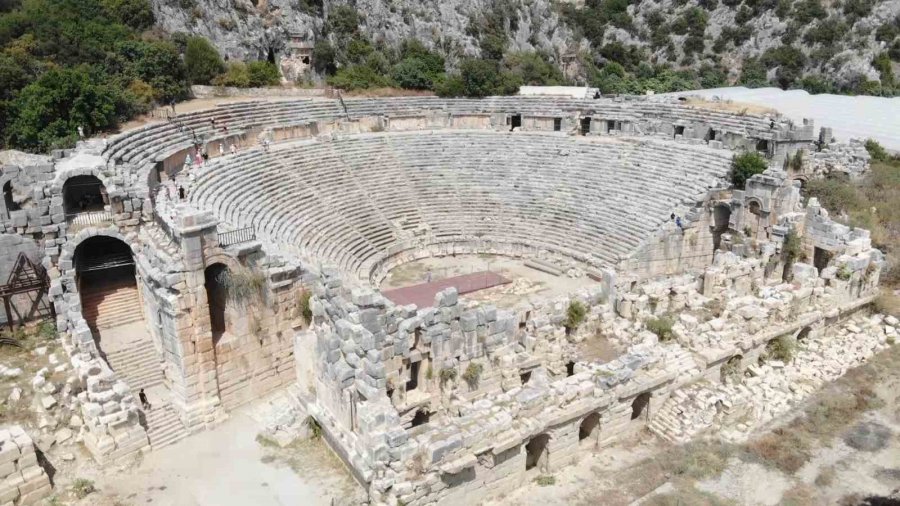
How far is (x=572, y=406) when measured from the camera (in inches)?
481

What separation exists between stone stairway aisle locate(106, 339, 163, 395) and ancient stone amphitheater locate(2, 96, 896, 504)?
51mm

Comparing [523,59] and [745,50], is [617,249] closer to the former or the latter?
[523,59]

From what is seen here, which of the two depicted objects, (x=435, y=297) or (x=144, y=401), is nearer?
(x=144, y=401)

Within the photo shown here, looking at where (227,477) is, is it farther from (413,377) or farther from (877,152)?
(877,152)

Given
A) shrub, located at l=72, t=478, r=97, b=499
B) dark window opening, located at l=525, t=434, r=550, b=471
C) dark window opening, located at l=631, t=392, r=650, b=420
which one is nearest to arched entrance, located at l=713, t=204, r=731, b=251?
dark window opening, located at l=631, t=392, r=650, b=420

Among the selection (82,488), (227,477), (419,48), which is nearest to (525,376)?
(227,477)

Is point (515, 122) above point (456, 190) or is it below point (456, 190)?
above

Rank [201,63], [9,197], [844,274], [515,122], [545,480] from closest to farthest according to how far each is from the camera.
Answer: [545,480] → [844,274] → [9,197] → [515,122] → [201,63]

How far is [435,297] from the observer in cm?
1550

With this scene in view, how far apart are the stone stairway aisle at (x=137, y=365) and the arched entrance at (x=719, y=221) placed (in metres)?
17.9

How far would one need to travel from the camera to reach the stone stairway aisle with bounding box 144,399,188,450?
14070 millimetres

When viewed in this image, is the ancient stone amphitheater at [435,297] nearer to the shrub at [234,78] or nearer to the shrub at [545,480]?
the shrub at [545,480]

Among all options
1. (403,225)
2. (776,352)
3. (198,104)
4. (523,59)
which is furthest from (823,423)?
(523,59)

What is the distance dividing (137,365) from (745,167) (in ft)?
64.3
